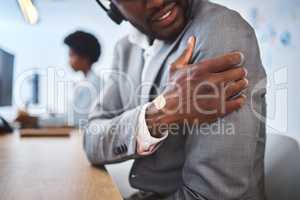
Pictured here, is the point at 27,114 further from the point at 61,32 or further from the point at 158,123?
the point at 158,123

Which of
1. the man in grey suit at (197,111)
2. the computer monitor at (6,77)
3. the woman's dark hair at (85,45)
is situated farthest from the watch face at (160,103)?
the woman's dark hair at (85,45)

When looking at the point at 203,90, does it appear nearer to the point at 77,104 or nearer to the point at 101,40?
the point at 77,104

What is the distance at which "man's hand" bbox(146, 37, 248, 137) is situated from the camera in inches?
21.6

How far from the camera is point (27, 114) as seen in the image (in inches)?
77.8

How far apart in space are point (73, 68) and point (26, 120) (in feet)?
1.64

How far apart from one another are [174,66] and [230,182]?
0.23 meters

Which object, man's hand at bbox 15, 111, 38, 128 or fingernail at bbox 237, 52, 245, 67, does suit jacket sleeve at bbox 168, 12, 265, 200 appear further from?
man's hand at bbox 15, 111, 38, 128

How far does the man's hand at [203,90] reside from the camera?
1.80 ft

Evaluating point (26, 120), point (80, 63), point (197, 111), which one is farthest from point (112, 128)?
point (80, 63)

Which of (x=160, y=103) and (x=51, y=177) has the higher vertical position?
(x=160, y=103)

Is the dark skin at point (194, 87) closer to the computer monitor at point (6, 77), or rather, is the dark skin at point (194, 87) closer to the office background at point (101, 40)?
the office background at point (101, 40)

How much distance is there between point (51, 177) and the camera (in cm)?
67

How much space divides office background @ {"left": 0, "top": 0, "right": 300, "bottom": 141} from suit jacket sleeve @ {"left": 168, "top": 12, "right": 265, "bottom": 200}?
0.32ft

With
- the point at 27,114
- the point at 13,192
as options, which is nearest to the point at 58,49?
the point at 27,114
